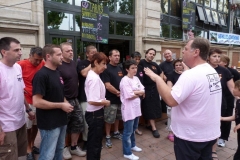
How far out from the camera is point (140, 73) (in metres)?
4.26

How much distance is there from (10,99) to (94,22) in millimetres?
5784

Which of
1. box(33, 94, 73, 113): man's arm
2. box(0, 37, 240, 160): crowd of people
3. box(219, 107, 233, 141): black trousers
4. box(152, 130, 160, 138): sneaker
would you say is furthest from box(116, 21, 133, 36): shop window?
box(33, 94, 73, 113): man's arm

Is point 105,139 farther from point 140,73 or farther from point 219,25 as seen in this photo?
point 219,25

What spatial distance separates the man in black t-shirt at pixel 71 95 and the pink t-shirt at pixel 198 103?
6.32 ft

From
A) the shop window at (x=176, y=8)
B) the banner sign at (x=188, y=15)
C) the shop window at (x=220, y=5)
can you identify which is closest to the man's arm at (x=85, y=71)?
the shop window at (x=176, y=8)

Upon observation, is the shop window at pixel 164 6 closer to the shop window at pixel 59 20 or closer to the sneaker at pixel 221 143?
the shop window at pixel 59 20

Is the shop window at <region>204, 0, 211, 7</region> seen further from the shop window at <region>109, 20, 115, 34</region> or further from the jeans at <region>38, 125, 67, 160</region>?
the jeans at <region>38, 125, 67, 160</region>

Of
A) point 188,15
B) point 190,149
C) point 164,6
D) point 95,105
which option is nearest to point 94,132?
point 95,105

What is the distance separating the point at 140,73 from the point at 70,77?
1788 mm

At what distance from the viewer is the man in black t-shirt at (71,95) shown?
305cm

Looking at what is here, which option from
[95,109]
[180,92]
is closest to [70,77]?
[95,109]

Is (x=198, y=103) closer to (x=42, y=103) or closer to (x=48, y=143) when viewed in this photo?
(x=42, y=103)

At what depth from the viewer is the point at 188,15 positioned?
11.3m

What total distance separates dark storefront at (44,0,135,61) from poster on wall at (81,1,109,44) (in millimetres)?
338
